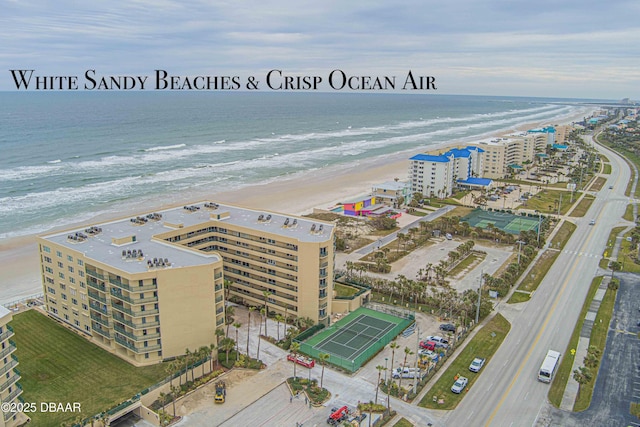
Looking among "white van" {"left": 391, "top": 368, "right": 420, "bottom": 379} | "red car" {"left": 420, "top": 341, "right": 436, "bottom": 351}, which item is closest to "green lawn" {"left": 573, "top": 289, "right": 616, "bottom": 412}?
"white van" {"left": 391, "top": 368, "right": 420, "bottom": 379}

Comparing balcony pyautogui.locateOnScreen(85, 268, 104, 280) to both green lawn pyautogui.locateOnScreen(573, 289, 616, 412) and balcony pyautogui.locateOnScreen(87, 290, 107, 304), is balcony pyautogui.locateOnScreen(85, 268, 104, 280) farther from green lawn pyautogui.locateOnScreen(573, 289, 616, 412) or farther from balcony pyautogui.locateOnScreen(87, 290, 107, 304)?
green lawn pyautogui.locateOnScreen(573, 289, 616, 412)

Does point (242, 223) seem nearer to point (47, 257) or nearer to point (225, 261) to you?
point (225, 261)

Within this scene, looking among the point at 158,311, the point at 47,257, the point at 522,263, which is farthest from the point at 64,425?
the point at 522,263

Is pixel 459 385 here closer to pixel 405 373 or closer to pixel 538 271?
pixel 405 373

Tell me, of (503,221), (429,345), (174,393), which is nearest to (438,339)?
(429,345)

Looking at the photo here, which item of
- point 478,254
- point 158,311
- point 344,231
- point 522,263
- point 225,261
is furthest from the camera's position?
point 344,231

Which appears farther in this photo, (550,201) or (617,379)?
(550,201)

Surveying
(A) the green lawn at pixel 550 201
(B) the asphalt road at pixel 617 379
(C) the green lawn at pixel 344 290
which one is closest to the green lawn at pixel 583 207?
(A) the green lawn at pixel 550 201
